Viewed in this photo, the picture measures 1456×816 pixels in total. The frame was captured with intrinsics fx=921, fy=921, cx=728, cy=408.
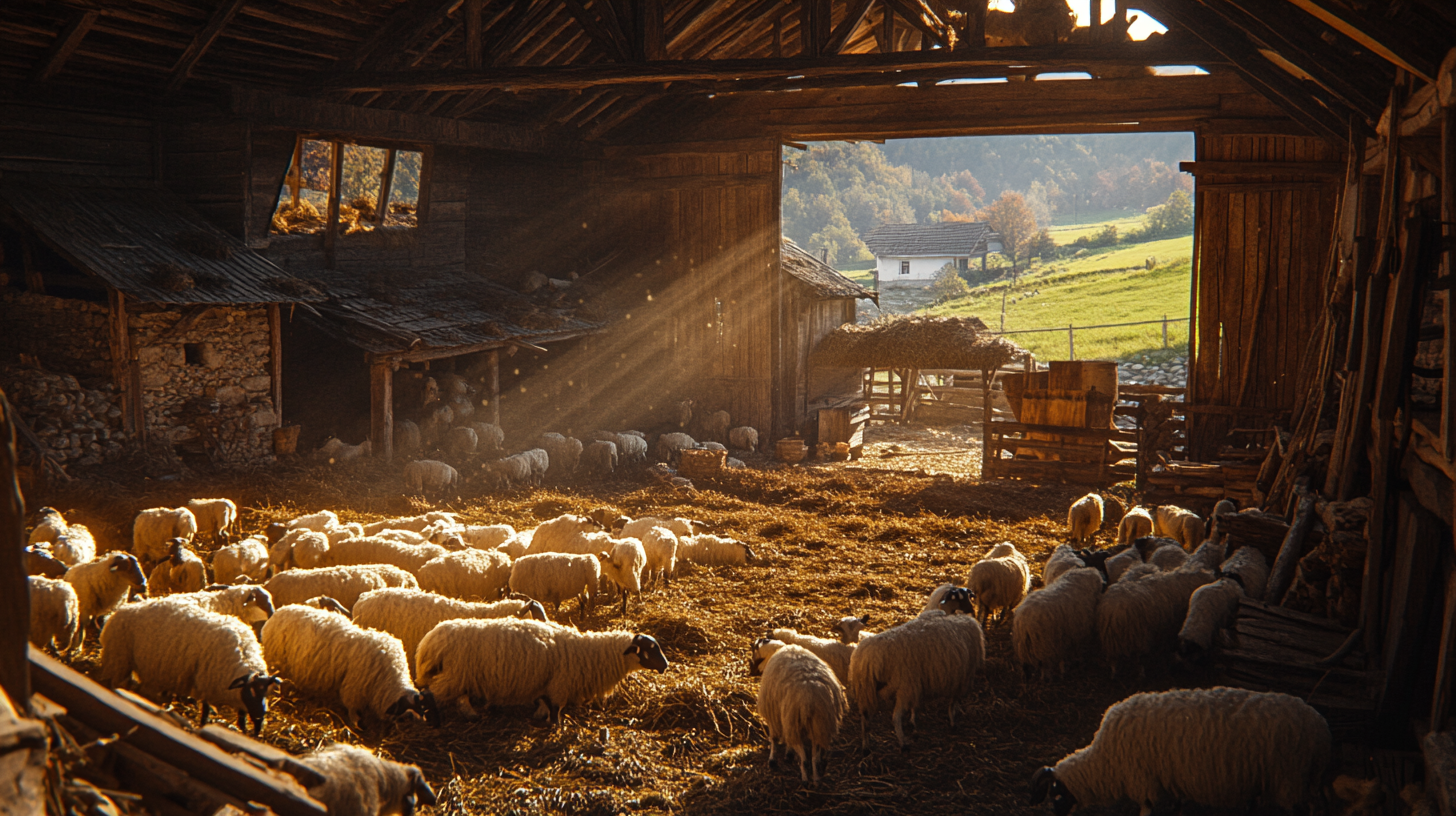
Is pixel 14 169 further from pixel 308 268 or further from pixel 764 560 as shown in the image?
pixel 764 560

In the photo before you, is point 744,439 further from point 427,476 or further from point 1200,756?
point 1200,756

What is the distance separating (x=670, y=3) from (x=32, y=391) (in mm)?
10728

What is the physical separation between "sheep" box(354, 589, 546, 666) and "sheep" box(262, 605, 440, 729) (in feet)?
2.02

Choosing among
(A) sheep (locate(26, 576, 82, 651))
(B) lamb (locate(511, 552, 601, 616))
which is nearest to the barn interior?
(B) lamb (locate(511, 552, 601, 616))

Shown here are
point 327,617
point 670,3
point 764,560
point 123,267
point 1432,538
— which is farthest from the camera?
point 670,3

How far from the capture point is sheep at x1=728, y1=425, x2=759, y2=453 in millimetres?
19688

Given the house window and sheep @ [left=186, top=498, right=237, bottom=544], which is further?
the house window

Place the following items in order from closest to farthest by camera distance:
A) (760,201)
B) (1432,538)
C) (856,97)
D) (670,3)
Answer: (1432,538) → (670,3) → (856,97) → (760,201)

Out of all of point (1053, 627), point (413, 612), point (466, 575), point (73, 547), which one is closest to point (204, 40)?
point (73, 547)

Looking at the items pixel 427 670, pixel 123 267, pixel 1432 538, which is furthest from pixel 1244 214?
pixel 123 267

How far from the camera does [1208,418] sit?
15.8 metres

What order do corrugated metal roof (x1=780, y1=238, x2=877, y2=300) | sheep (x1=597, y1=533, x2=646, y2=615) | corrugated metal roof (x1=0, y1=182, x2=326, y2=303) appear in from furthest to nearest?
corrugated metal roof (x1=780, y1=238, x2=877, y2=300)
corrugated metal roof (x1=0, y1=182, x2=326, y2=303)
sheep (x1=597, y1=533, x2=646, y2=615)

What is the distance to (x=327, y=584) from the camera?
25.5ft

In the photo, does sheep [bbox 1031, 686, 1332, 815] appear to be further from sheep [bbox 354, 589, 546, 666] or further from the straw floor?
sheep [bbox 354, 589, 546, 666]
